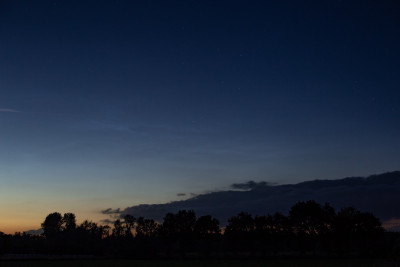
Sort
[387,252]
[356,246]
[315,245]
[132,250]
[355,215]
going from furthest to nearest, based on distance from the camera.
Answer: [356,246], [355,215], [315,245], [132,250], [387,252]

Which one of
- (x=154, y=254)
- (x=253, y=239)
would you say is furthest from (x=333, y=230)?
(x=154, y=254)

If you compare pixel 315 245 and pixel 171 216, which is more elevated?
pixel 171 216

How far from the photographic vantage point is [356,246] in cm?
15425

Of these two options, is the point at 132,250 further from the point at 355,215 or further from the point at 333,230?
the point at 355,215

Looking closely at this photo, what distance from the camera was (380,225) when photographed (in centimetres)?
13938

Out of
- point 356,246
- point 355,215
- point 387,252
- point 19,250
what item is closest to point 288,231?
point 355,215

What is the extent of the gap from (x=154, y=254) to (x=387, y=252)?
106027 mm

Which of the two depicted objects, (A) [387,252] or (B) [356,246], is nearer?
(A) [387,252]

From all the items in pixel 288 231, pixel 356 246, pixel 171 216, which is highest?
pixel 171 216

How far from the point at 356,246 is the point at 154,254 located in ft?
274

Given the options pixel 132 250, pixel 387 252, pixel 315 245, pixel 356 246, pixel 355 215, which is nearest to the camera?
pixel 387 252

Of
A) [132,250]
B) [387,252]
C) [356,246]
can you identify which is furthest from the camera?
[356,246]

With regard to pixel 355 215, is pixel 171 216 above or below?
above

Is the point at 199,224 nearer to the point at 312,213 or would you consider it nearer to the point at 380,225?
Result: the point at 312,213
